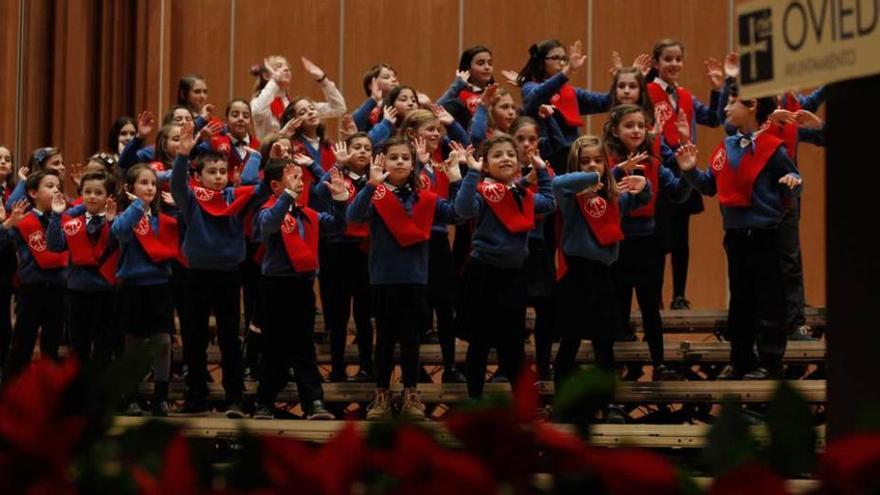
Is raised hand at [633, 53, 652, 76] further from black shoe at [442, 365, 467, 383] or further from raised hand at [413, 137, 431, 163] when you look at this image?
black shoe at [442, 365, 467, 383]

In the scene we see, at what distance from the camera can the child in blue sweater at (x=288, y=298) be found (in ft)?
19.4

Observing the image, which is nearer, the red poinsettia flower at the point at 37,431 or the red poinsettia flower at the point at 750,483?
the red poinsettia flower at the point at 750,483

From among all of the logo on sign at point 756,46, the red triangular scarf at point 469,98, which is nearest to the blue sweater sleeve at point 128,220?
the red triangular scarf at point 469,98

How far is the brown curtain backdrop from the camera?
967cm

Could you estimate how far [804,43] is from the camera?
1.24 metres

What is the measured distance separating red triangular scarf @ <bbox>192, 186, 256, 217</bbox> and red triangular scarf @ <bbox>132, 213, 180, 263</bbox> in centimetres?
31

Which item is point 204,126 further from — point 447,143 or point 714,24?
point 714,24

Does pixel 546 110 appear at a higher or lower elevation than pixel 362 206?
higher

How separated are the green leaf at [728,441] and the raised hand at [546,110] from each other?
6112 mm

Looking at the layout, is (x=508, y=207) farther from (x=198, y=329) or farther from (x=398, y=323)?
(x=198, y=329)

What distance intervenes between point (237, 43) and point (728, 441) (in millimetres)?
9799

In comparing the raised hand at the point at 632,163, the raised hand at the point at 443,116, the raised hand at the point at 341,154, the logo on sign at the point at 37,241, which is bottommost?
the logo on sign at the point at 37,241

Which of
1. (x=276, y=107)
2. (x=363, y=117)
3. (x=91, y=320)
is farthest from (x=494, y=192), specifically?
(x=276, y=107)

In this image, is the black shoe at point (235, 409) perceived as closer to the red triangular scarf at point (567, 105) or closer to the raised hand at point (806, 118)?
the red triangular scarf at point (567, 105)
